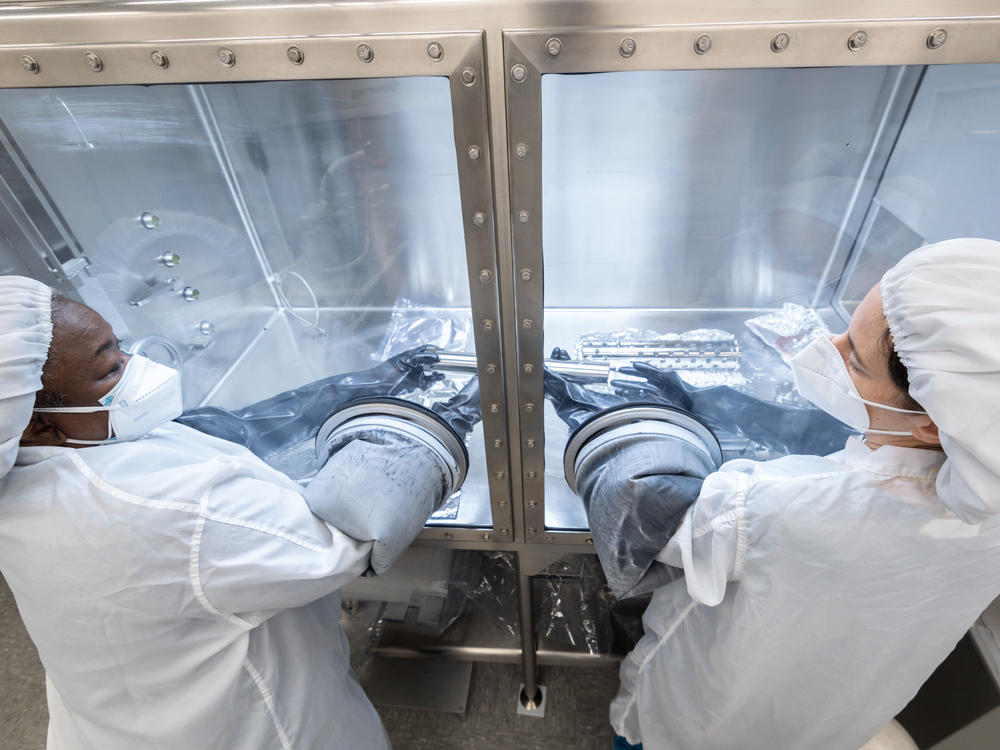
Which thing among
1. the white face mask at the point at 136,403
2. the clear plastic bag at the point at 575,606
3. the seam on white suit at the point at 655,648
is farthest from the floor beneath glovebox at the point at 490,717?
the white face mask at the point at 136,403

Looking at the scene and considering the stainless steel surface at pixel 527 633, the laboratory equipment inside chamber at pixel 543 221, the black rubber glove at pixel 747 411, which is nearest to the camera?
the laboratory equipment inside chamber at pixel 543 221

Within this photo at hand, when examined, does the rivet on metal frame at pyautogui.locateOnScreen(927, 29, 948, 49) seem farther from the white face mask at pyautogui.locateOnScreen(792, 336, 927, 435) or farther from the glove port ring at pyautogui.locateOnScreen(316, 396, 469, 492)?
the glove port ring at pyautogui.locateOnScreen(316, 396, 469, 492)

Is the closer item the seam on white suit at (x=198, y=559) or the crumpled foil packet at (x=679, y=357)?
the seam on white suit at (x=198, y=559)

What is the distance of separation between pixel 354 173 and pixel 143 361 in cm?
48

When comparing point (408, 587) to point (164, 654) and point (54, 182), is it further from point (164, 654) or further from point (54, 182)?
point (54, 182)

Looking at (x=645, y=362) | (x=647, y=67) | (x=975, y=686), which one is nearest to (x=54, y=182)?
(x=647, y=67)

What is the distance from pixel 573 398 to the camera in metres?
1.05

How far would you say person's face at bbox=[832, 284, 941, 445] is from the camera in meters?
0.66

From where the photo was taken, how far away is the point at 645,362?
3.56 feet

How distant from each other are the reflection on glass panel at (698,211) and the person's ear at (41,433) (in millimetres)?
851

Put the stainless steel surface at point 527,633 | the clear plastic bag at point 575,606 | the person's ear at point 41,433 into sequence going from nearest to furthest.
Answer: the person's ear at point 41,433 → the stainless steel surface at point 527,633 → the clear plastic bag at point 575,606

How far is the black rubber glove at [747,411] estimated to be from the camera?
1042 millimetres

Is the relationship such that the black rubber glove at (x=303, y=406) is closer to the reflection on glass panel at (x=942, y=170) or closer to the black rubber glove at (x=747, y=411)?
the black rubber glove at (x=747, y=411)

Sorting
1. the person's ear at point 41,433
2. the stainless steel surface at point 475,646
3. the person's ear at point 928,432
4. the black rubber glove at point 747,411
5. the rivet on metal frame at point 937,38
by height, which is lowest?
the stainless steel surface at point 475,646
